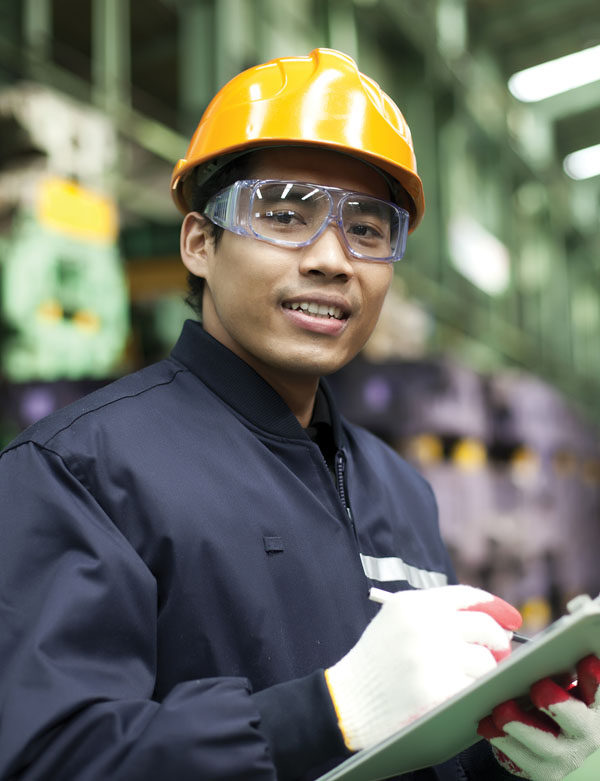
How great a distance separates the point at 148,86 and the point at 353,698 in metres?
6.00

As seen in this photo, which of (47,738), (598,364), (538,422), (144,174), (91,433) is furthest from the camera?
(598,364)

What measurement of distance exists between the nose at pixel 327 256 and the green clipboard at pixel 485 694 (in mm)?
730

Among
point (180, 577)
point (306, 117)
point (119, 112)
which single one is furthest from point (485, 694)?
point (119, 112)

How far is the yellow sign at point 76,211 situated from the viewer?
15.9ft

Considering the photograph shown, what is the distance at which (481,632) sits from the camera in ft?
3.76

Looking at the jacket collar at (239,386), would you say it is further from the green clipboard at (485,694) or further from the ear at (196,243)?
the green clipboard at (485,694)

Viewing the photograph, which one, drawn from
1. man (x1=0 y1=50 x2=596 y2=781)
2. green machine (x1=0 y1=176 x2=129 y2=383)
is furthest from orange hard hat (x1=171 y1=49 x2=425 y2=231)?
green machine (x1=0 y1=176 x2=129 y2=383)

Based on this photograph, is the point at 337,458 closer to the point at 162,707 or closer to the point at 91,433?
the point at 91,433

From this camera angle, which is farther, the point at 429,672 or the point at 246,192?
the point at 246,192

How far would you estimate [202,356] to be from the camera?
5.22 ft

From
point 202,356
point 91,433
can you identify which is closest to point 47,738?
point 91,433

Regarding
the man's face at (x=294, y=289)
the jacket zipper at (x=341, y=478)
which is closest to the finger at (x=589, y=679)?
the jacket zipper at (x=341, y=478)

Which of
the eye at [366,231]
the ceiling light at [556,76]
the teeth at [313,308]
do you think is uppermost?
the ceiling light at [556,76]

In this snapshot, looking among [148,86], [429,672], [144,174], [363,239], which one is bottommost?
[429,672]
